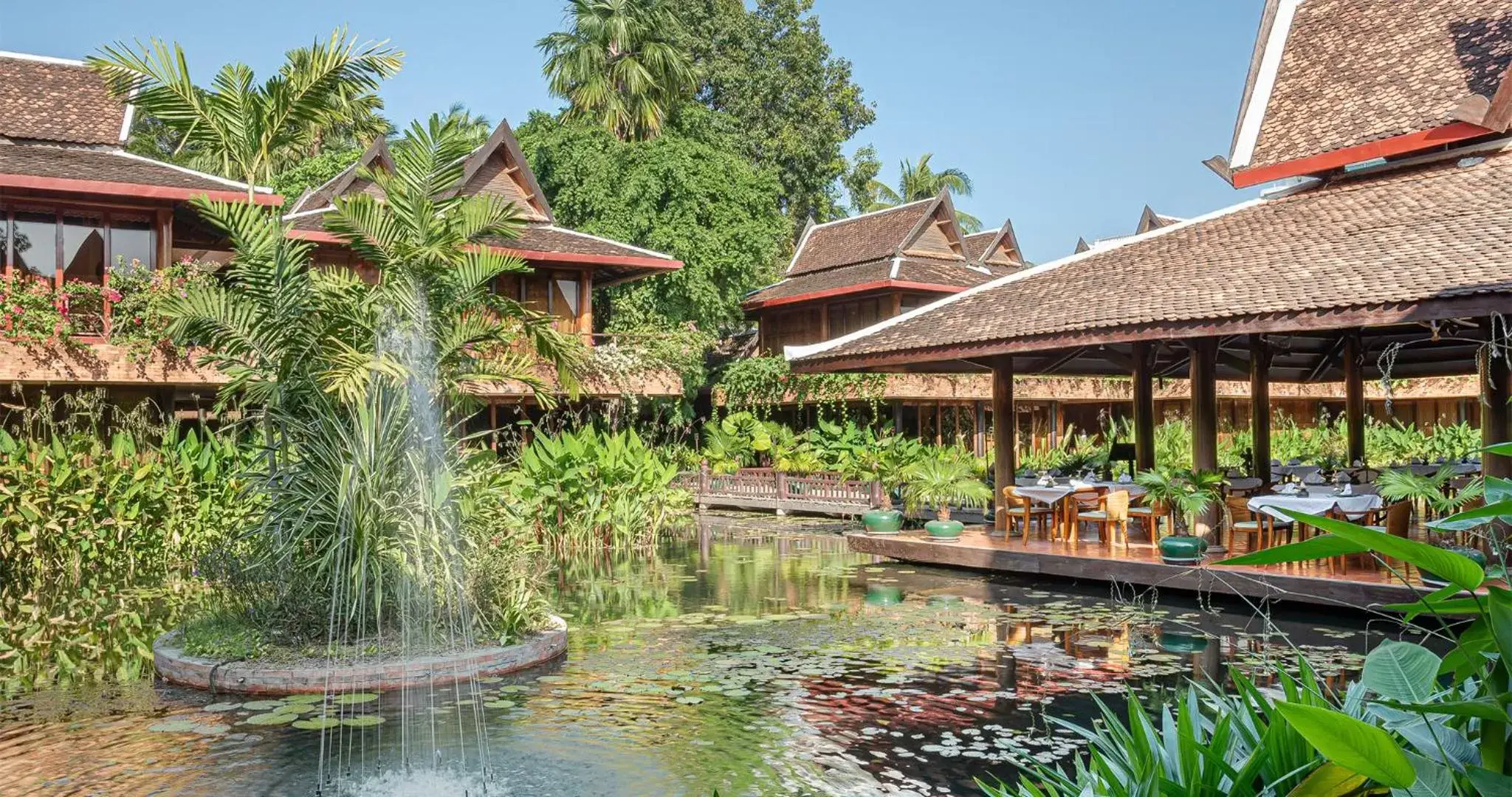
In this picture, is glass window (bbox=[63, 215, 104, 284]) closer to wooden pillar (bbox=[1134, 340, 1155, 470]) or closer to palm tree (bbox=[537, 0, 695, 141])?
wooden pillar (bbox=[1134, 340, 1155, 470])

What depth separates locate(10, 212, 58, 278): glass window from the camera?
59.5 feet

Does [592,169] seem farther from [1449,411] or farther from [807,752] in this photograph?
[1449,411]

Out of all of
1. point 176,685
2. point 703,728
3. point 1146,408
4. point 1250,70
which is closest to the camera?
point 703,728

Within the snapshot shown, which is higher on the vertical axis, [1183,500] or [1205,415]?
[1205,415]

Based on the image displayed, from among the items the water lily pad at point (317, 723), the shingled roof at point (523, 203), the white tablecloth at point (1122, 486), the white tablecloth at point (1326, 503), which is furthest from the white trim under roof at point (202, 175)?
the white tablecloth at point (1326, 503)

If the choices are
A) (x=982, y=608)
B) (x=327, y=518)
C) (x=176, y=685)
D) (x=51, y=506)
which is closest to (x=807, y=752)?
(x=327, y=518)

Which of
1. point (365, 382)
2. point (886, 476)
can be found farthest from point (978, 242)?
point (365, 382)

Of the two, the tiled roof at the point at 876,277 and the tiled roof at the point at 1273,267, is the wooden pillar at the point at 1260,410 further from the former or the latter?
the tiled roof at the point at 876,277

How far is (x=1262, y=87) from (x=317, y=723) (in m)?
15.3

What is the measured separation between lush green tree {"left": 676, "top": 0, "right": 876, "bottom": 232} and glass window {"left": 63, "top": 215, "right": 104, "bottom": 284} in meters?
22.8

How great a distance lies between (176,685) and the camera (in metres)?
8.88

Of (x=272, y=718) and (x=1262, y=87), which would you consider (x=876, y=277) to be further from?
(x=272, y=718)

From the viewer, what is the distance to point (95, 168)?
1836cm

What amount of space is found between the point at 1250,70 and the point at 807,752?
14.3 m
